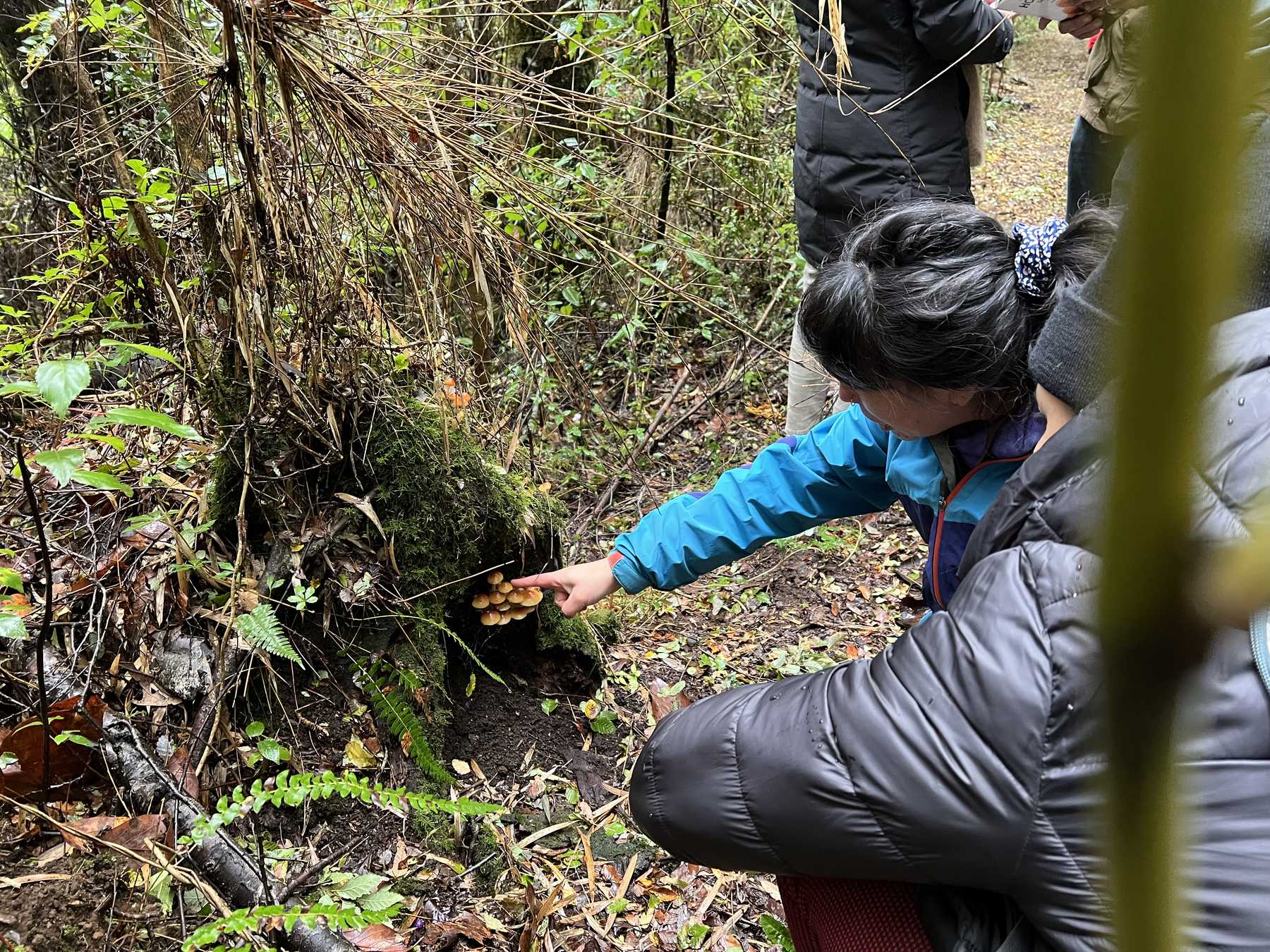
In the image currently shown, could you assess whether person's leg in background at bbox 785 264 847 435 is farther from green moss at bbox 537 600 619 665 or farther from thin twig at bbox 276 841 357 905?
thin twig at bbox 276 841 357 905

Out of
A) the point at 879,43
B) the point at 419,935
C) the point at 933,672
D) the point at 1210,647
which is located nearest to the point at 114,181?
the point at 419,935

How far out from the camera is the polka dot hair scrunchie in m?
1.85

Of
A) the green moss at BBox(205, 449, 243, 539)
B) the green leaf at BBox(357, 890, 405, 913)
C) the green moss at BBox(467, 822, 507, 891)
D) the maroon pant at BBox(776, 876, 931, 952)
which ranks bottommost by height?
the green moss at BBox(467, 822, 507, 891)

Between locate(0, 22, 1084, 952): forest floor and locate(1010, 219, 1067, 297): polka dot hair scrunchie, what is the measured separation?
150 cm

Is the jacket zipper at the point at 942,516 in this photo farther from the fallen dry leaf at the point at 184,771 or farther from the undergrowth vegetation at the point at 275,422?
the fallen dry leaf at the point at 184,771

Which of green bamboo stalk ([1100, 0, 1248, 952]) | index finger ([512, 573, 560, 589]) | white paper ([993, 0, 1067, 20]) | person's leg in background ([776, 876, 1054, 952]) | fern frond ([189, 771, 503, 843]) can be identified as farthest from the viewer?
white paper ([993, 0, 1067, 20])

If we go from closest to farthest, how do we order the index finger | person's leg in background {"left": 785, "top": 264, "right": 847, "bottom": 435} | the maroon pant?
the maroon pant, the index finger, person's leg in background {"left": 785, "top": 264, "right": 847, "bottom": 435}

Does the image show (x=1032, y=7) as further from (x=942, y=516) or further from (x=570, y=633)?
(x=570, y=633)

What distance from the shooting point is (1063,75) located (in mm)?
12555

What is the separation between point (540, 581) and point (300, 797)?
0.88 meters

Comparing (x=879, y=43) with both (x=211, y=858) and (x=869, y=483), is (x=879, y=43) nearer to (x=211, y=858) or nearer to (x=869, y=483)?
(x=869, y=483)

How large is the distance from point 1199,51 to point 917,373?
184 cm

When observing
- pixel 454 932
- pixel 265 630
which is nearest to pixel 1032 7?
pixel 265 630

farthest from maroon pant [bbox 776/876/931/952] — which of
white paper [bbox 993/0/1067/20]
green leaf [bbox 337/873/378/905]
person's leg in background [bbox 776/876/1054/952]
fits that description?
white paper [bbox 993/0/1067/20]
